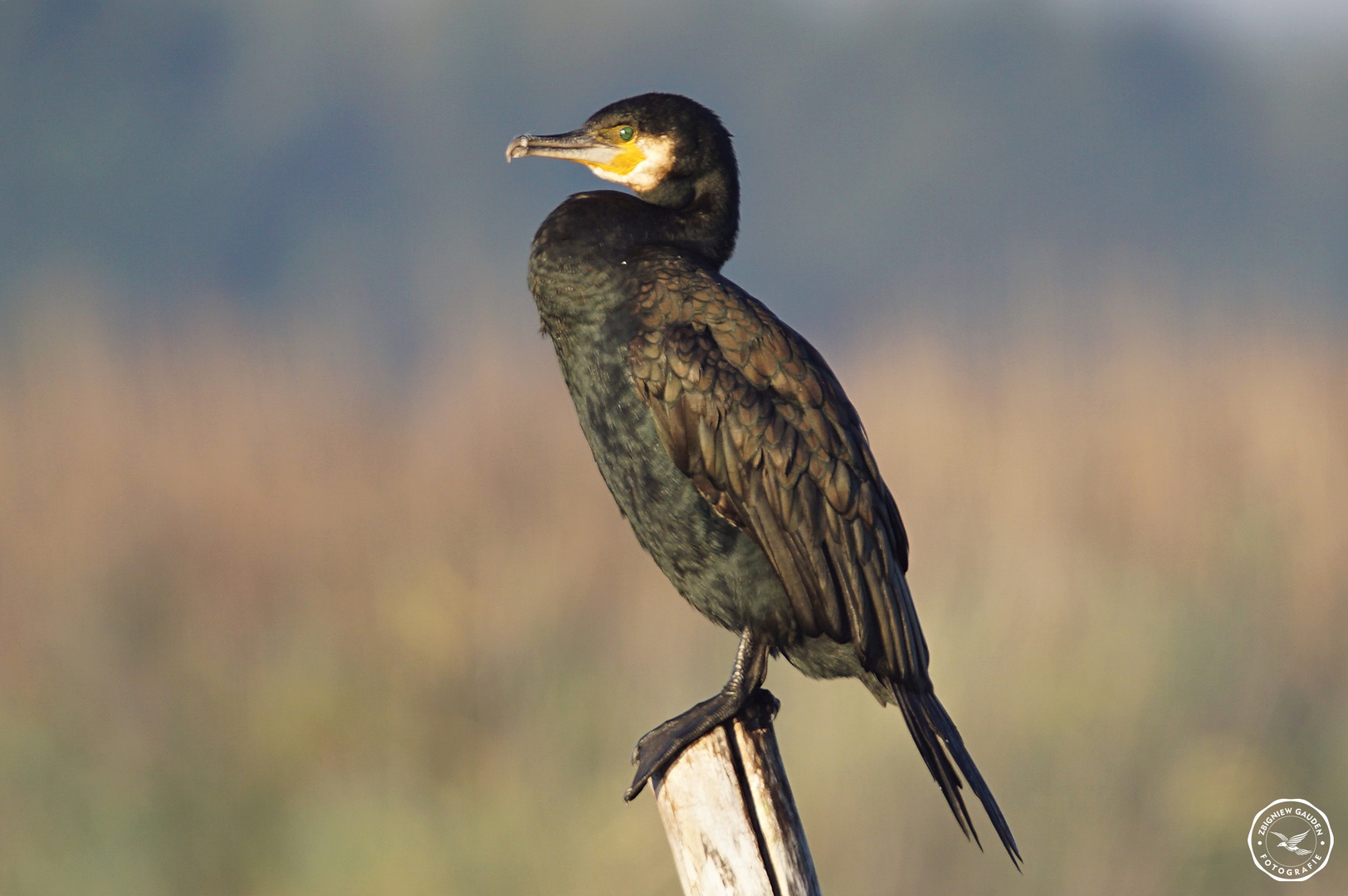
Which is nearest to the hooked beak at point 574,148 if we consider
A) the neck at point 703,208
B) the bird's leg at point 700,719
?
the neck at point 703,208

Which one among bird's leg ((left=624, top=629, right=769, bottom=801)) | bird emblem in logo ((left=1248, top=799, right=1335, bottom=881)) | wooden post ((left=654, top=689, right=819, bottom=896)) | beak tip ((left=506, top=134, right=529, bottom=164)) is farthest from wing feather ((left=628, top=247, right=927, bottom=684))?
bird emblem in logo ((left=1248, top=799, right=1335, bottom=881))

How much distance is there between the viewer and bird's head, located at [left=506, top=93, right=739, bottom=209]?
342 centimetres

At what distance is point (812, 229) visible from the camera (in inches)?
2372

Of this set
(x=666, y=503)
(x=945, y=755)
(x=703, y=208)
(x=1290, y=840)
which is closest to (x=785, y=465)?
(x=666, y=503)

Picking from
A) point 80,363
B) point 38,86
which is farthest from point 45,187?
point 80,363

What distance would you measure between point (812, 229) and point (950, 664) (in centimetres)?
5644

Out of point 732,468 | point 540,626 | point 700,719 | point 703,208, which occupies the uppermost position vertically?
point 703,208

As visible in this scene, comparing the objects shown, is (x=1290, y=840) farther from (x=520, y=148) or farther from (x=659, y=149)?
(x=520, y=148)

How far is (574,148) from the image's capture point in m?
3.49

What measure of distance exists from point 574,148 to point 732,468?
3.28ft

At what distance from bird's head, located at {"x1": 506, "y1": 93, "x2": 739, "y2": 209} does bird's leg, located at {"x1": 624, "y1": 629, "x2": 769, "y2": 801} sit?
110 centimetres

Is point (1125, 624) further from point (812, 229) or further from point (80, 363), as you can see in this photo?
point (812, 229)

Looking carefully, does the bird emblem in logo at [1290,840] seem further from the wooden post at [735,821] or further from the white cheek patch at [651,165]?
the white cheek patch at [651,165]

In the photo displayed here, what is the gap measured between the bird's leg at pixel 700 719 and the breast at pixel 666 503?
6 centimetres
